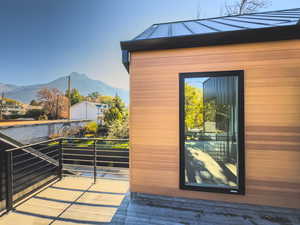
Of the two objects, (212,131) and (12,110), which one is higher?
(12,110)

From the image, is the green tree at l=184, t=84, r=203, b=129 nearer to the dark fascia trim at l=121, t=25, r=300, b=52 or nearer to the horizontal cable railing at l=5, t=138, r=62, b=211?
the dark fascia trim at l=121, t=25, r=300, b=52

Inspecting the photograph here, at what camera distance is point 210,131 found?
75.9 inches

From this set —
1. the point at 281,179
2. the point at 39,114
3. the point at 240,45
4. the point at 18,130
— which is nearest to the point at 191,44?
the point at 240,45

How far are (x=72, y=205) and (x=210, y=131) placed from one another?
7.49 feet

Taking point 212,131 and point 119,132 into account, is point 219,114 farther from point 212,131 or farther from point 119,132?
point 119,132

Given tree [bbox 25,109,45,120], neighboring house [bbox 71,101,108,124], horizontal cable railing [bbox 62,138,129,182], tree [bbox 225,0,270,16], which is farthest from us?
neighboring house [bbox 71,101,108,124]

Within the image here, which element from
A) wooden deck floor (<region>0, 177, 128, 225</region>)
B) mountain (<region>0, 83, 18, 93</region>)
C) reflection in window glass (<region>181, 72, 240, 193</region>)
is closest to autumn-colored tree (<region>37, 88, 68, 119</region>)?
mountain (<region>0, 83, 18, 93</region>)

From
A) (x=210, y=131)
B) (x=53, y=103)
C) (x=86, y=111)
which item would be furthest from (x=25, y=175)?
(x=86, y=111)

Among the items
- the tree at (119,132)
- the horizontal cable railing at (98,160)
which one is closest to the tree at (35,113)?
the tree at (119,132)

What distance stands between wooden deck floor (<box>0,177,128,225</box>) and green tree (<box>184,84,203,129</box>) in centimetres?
161

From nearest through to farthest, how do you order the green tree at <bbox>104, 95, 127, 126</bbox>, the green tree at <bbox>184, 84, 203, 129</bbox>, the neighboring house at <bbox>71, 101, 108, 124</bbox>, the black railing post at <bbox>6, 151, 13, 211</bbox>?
the black railing post at <bbox>6, 151, 13, 211</bbox>, the green tree at <bbox>184, 84, 203, 129</bbox>, the green tree at <bbox>104, 95, 127, 126</bbox>, the neighboring house at <bbox>71, 101, 108, 124</bbox>

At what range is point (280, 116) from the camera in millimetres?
1681

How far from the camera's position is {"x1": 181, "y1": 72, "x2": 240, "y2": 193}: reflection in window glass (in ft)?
6.00

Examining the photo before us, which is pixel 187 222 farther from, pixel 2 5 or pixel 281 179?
pixel 2 5
